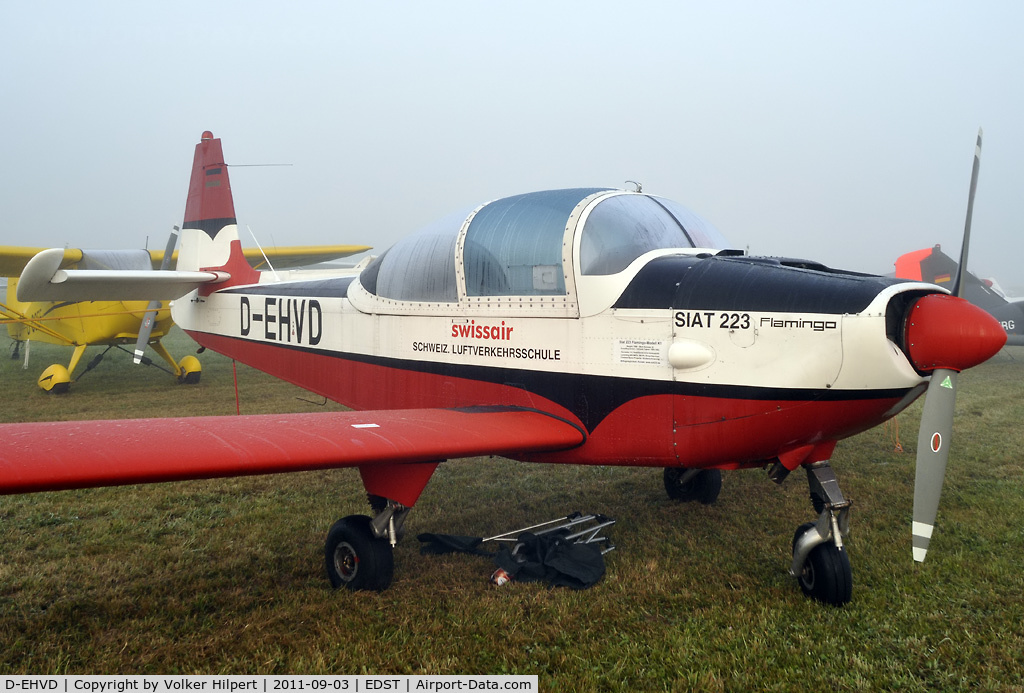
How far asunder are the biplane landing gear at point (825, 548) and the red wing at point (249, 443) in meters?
1.31

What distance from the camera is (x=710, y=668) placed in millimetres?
2920

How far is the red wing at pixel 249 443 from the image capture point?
9.30 ft

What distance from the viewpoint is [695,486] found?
216 inches

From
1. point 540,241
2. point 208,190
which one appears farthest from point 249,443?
point 208,190

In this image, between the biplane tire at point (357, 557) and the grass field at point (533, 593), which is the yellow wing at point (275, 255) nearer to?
the grass field at point (533, 593)

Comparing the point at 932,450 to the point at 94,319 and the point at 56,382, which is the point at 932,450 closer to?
the point at 56,382

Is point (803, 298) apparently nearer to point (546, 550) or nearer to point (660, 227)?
point (660, 227)

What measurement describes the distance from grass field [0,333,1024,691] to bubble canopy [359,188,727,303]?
1769 millimetres

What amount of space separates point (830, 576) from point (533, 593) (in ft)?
5.12

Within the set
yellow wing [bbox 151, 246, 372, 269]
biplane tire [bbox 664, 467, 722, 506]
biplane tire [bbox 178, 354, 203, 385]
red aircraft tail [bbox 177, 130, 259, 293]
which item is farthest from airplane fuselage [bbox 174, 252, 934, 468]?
yellow wing [bbox 151, 246, 372, 269]

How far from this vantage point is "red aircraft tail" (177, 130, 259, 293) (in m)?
8.56

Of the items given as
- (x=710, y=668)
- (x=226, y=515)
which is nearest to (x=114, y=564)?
(x=226, y=515)

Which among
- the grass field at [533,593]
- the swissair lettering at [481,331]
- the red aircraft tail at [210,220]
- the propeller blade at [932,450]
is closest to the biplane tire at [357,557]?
the grass field at [533,593]

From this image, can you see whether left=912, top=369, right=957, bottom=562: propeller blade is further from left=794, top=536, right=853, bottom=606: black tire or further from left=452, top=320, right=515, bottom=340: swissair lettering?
left=452, top=320, right=515, bottom=340: swissair lettering
